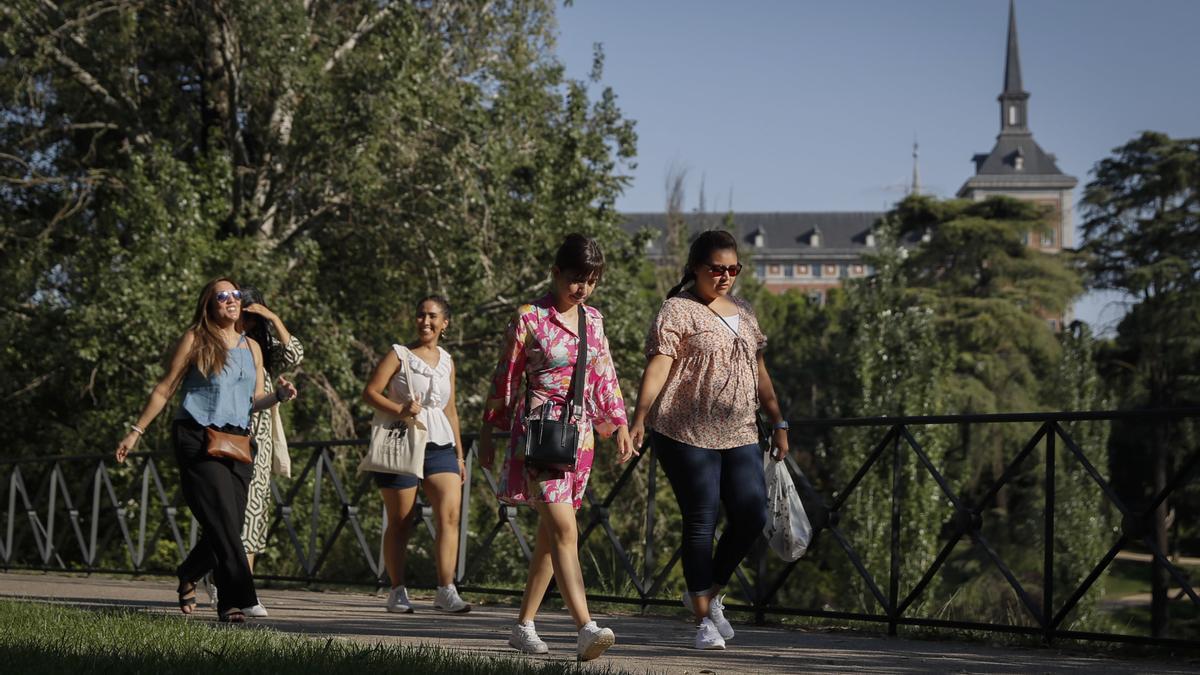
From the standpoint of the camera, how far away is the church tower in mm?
127938

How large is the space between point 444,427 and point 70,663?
372cm

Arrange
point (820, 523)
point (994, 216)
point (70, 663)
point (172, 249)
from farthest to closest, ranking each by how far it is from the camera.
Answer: point (994, 216) → point (172, 249) → point (820, 523) → point (70, 663)

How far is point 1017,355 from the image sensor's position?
48.8 meters

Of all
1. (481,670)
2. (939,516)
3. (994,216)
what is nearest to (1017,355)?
(994,216)

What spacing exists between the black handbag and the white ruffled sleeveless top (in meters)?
2.45

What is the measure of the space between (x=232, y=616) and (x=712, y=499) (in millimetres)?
2599

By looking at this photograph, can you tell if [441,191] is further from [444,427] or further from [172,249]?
[444,427]

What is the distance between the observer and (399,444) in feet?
27.0

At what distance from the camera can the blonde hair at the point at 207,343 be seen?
294 inches

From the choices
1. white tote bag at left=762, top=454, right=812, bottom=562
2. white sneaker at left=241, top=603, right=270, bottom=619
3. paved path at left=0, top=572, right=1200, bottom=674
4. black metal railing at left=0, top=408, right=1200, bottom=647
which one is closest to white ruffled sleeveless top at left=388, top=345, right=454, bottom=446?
black metal railing at left=0, top=408, right=1200, bottom=647

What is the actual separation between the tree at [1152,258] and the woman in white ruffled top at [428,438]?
34959 mm

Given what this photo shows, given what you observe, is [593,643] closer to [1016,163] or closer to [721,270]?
[721,270]

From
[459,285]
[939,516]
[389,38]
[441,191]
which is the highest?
[389,38]

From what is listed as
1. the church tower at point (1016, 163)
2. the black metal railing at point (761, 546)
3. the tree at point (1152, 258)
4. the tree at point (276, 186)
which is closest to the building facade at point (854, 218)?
the church tower at point (1016, 163)
